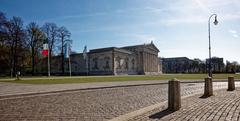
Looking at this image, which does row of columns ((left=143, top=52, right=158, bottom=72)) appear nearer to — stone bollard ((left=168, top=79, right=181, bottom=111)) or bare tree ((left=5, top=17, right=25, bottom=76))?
bare tree ((left=5, top=17, right=25, bottom=76))

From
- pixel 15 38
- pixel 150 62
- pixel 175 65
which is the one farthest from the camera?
pixel 175 65

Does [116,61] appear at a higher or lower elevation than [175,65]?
higher

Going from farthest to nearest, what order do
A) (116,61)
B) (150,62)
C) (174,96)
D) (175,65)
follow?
(175,65) < (150,62) < (116,61) < (174,96)

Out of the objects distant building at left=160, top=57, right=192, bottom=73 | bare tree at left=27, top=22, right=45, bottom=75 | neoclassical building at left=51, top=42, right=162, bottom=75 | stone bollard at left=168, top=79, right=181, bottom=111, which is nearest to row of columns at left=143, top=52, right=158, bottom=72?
neoclassical building at left=51, top=42, right=162, bottom=75

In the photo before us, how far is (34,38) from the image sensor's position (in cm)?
6812

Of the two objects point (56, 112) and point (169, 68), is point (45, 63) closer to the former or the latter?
point (56, 112)

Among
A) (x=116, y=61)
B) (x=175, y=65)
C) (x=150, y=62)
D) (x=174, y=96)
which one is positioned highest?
(x=116, y=61)

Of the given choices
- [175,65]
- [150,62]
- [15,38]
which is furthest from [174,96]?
[175,65]

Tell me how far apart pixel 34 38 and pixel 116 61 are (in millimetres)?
40595

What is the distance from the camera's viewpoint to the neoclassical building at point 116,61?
10256 centimetres

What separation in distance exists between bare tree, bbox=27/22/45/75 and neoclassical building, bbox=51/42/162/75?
27.3m

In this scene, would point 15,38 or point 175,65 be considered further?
point 175,65

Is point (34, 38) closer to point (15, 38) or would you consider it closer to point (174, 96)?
point (15, 38)

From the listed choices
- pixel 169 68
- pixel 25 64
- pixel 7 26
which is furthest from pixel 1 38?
pixel 169 68
